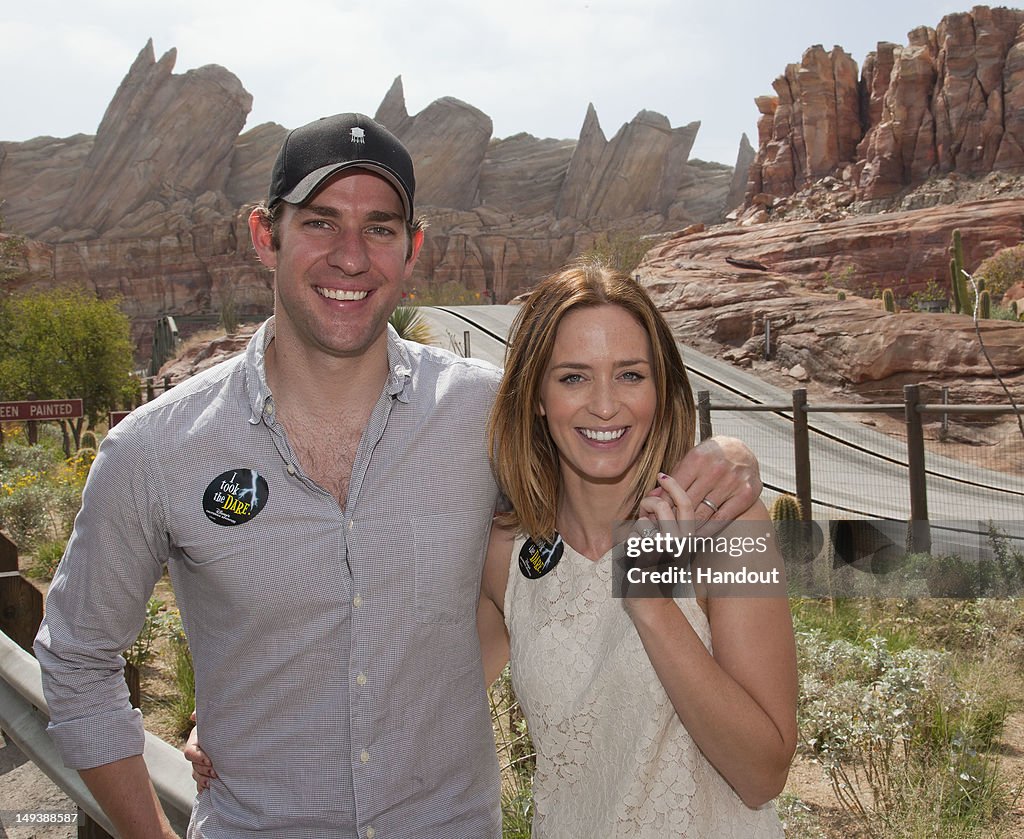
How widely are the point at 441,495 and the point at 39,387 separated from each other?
3187 cm

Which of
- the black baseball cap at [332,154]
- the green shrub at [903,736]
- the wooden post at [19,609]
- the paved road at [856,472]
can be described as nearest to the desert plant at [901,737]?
the green shrub at [903,736]

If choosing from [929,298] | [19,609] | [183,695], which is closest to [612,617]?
[19,609]

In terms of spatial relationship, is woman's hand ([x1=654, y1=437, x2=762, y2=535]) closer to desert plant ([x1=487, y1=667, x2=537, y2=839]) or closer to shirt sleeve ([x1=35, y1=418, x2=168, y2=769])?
shirt sleeve ([x1=35, y1=418, x2=168, y2=769])

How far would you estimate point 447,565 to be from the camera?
2.33m

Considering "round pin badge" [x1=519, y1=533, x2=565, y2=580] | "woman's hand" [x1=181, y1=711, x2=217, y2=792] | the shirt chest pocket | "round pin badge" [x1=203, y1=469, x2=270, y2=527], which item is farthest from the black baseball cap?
"woman's hand" [x1=181, y1=711, x2=217, y2=792]

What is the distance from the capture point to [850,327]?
82.9 ft

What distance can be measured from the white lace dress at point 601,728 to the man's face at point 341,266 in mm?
821

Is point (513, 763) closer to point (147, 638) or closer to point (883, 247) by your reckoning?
point (147, 638)

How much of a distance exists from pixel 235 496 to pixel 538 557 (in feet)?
2.55

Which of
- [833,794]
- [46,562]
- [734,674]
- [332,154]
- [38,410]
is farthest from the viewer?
[38,410]

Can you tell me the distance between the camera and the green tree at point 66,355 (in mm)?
30328

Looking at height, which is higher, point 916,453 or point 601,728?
point 601,728

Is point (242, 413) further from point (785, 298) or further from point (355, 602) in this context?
point (785, 298)

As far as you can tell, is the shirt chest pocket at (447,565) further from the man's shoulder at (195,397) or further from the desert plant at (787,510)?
the desert plant at (787,510)
